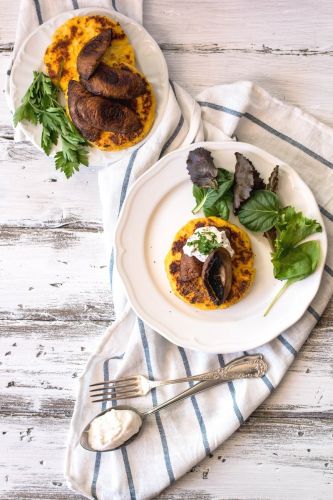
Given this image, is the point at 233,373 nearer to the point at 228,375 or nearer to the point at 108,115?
the point at 228,375

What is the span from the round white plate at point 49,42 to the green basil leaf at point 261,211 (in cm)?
66

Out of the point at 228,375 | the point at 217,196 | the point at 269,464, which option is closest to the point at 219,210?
the point at 217,196

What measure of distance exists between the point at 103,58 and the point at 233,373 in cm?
175

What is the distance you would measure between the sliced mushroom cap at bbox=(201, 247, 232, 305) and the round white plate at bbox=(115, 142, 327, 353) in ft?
0.69

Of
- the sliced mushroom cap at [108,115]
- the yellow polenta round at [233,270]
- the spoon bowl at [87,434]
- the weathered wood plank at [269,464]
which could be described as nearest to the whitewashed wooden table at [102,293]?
the weathered wood plank at [269,464]

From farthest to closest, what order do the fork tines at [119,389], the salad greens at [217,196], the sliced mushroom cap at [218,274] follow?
the fork tines at [119,389]
the salad greens at [217,196]
the sliced mushroom cap at [218,274]

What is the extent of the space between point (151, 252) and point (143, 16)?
1.28 meters

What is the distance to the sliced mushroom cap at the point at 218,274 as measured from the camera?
2.93 meters

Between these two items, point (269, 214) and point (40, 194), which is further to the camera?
point (40, 194)

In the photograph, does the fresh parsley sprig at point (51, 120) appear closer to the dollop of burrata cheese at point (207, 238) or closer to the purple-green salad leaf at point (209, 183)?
the purple-green salad leaf at point (209, 183)

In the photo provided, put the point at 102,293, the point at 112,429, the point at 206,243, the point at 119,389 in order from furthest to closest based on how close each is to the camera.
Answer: the point at 102,293
the point at 119,389
the point at 112,429
the point at 206,243

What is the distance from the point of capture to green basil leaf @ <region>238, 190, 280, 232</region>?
300 cm

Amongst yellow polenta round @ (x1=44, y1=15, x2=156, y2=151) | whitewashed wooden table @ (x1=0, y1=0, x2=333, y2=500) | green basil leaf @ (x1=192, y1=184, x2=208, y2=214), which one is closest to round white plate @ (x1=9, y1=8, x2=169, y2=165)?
yellow polenta round @ (x1=44, y1=15, x2=156, y2=151)

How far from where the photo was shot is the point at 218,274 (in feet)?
9.75
